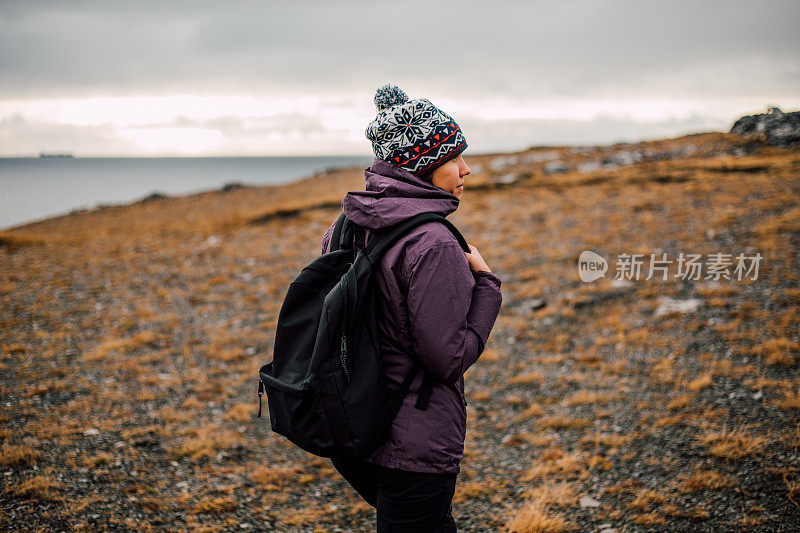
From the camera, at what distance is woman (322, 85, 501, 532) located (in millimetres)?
1988

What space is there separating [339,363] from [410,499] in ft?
2.39

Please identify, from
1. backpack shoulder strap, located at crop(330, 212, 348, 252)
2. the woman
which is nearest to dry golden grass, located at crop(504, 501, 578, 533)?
the woman

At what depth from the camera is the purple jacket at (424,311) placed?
1.98 metres

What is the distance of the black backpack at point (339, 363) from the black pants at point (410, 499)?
213mm

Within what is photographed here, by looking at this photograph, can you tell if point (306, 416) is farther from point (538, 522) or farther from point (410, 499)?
point (538, 522)

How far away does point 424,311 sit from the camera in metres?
1.97

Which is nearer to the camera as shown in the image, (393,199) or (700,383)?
(393,199)

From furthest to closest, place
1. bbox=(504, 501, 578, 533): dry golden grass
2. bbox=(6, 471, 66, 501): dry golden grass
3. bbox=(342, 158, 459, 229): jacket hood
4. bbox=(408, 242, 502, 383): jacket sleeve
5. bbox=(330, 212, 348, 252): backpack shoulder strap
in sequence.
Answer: bbox=(6, 471, 66, 501): dry golden grass
bbox=(504, 501, 578, 533): dry golden grass
bbox=(330, 212, 348, 252): backpack shoulder strap
bbox=(342, 158, 459, 229): jacket hood
bbox=(408, 242, 502, 383): jacket sleeve

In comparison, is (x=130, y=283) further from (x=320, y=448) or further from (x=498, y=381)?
(x=320, y=448)

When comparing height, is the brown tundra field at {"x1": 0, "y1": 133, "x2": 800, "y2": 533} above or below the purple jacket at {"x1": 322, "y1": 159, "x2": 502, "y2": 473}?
below

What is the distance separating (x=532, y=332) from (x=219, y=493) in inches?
238

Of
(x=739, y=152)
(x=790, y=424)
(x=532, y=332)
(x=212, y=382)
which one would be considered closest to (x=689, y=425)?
(x=790, y=424)

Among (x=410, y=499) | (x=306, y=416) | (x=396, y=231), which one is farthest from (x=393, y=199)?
(x=410, y=499)

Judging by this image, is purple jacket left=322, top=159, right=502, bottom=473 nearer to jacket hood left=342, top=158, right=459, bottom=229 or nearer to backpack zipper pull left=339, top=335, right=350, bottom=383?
jacket hood left=342, top=158, right=459, bottom=229
